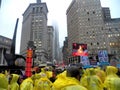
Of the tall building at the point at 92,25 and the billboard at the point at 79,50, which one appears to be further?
the tall building at the point at 92,25

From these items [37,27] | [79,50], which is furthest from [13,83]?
[37,27]

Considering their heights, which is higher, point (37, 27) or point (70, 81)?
point (37, 27)

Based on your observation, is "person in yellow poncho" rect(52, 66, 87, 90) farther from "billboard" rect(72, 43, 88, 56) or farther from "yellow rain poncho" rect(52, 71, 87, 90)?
"billboard" rect(72, 43, 88, 56)

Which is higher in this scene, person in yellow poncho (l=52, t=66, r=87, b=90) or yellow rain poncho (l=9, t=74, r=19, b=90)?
person in yellow poncho (l=52, t=66, r=87, b=90)

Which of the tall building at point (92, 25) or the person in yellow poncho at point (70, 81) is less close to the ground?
the tall building at point (92, 25)

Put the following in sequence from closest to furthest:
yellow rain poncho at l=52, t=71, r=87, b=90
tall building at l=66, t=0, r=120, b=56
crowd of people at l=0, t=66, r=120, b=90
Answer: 1. yellow rain poncho at l=52, t=71, r=87, b=90
2. crowd of people at l=0, t=66, r=120, b=90
3. tall building at l=66, t=0, r=120, b=56

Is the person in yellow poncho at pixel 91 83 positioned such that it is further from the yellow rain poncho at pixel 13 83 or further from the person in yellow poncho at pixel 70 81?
the person in yellow poncho at pixel 70 81

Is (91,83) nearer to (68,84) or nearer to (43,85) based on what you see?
(43,85)

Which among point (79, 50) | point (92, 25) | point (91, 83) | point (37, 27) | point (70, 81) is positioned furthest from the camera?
point (37, 27)

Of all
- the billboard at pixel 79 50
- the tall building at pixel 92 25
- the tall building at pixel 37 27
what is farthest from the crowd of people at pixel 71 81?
the tall building at pixel 37 27

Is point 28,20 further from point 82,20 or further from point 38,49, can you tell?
point 82,20

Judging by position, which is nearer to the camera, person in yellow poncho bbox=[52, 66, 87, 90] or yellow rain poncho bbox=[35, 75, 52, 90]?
person in yellow poncho bbox=[52, 66, 87, 90]

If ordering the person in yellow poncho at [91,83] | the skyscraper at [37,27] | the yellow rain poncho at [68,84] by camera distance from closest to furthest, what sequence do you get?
the yellow rain poncho at [68,84] < the person in yellow poncho at [91,83] < the skyscraper at [37,27]

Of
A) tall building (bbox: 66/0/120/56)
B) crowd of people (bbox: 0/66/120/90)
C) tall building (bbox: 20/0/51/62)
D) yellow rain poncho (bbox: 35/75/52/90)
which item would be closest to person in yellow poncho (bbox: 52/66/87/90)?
crowd of people (bbox: 0/66/120/90)
